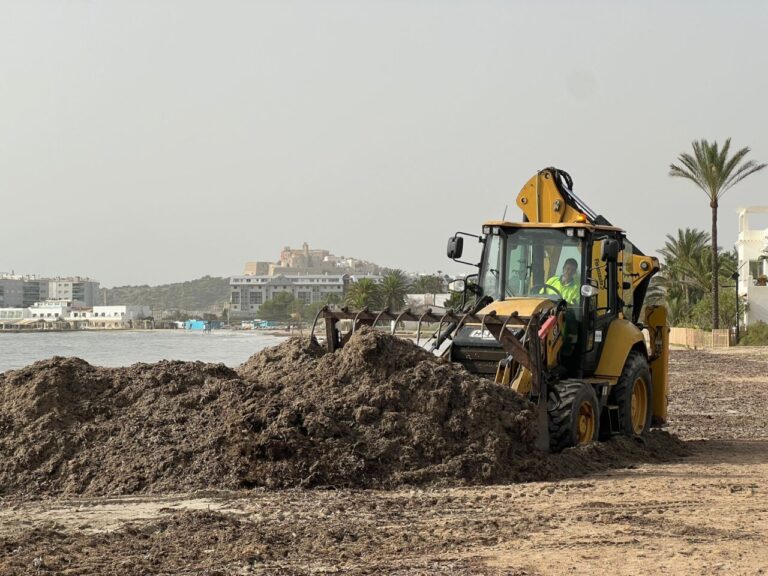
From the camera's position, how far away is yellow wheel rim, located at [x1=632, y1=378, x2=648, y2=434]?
13133 millimetres

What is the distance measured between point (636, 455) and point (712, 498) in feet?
8.74

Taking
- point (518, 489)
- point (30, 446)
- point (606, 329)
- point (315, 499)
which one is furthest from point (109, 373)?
point (606, 329)

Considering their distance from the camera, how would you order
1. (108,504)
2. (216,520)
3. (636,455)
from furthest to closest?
(636,455) < (108,504) < (216,520)

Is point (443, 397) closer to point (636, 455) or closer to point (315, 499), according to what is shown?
point (315, 499)

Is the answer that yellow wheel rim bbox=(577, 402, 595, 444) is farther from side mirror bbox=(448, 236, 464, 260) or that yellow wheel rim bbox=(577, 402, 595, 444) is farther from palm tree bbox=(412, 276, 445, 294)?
palm tree bbox=(412, 276, 445, 294)

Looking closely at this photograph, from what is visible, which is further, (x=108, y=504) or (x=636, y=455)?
(x=636, y=455)

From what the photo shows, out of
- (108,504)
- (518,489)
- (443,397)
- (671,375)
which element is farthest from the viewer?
(671,375)

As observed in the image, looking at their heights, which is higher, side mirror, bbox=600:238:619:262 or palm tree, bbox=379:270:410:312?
palm tree, bbox=379:270:410:312

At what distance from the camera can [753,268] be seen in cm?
6712

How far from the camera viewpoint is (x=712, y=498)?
9148mm

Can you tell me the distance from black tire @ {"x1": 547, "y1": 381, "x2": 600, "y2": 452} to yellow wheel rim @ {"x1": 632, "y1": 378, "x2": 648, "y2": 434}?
1862 millimetres

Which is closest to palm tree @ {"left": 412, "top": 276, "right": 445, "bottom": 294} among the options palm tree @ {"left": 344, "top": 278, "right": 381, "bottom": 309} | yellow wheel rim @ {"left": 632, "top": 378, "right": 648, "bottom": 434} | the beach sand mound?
palm tree @ {"left": 344, "top": 278, "right": 381, "bottom": 309}

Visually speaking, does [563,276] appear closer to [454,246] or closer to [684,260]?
[454,246]

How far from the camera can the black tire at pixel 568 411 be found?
10922 mm
